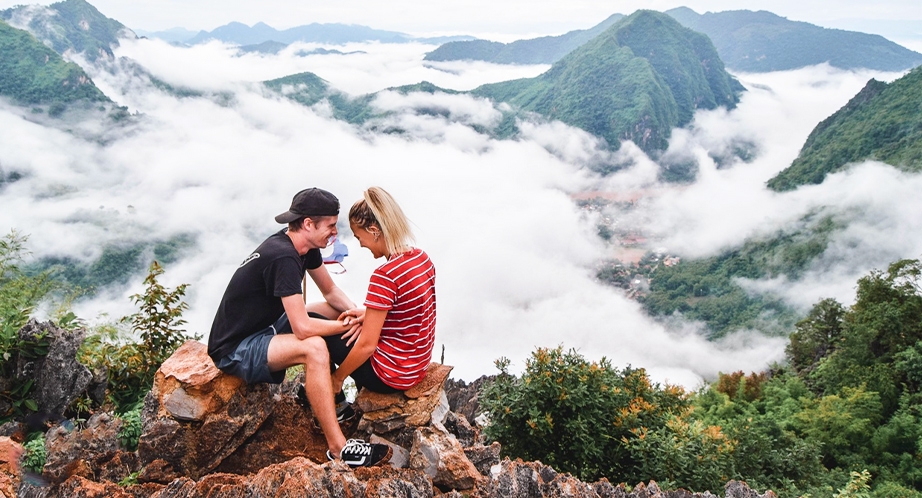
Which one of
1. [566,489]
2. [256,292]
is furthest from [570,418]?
[256,292]

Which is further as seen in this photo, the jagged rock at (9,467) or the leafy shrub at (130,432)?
the leafy shrub at (130,432)

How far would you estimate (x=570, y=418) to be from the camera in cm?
573

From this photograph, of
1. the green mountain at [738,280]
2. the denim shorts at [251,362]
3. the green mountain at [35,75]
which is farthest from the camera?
the green mountain at [35,75]

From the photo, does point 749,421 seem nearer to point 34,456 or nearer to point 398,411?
point 398,411

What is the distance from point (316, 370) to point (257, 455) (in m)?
1.04

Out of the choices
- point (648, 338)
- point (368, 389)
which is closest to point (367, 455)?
point (368, 389)

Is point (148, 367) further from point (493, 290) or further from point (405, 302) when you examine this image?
point (493, 290)

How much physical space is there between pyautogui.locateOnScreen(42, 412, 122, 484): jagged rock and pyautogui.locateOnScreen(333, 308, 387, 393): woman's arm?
2.06 meters

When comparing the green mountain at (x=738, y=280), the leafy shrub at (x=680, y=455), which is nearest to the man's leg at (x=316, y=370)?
the leafy shrub at (x=680, y=455)

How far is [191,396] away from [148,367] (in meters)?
1.87

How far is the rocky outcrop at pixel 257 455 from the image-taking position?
12.1 ft

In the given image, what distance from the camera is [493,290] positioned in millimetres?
187625

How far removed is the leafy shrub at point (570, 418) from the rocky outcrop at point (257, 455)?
3.39ft

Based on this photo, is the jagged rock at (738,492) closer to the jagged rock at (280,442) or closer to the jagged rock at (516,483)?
the jagged rock at (516,483)
